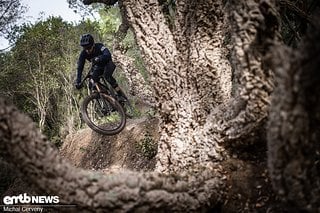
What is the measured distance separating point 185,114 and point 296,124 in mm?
1723

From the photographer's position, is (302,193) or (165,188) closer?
(302,193)

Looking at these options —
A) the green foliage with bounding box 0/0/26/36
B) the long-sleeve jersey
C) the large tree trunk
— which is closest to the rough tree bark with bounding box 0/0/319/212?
the large tree trunk

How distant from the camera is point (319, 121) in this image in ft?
6.05

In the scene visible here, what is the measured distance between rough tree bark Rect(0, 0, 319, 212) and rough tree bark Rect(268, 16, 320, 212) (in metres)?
0.13

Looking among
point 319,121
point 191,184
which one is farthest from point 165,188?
point 319,121

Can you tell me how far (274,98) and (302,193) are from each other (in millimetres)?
639

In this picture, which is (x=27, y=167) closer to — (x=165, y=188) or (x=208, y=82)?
(x=165, y=188)

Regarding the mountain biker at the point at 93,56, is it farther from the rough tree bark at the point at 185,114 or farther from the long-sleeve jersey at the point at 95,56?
the rough tree bark at the point at 185,114

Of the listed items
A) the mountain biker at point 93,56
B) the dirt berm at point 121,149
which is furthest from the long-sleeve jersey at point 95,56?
the dirt berm at point 121,149

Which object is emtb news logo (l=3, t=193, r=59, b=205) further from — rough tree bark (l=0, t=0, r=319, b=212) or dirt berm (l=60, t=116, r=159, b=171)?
dirt berm (l=60, t=116, r=159, b=171)

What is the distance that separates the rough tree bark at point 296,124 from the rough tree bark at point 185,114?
0.44 ft

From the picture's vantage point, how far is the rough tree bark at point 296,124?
5.22 feet

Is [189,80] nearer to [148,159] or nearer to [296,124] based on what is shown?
[296,124]

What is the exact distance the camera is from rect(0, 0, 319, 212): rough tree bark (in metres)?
2.13
